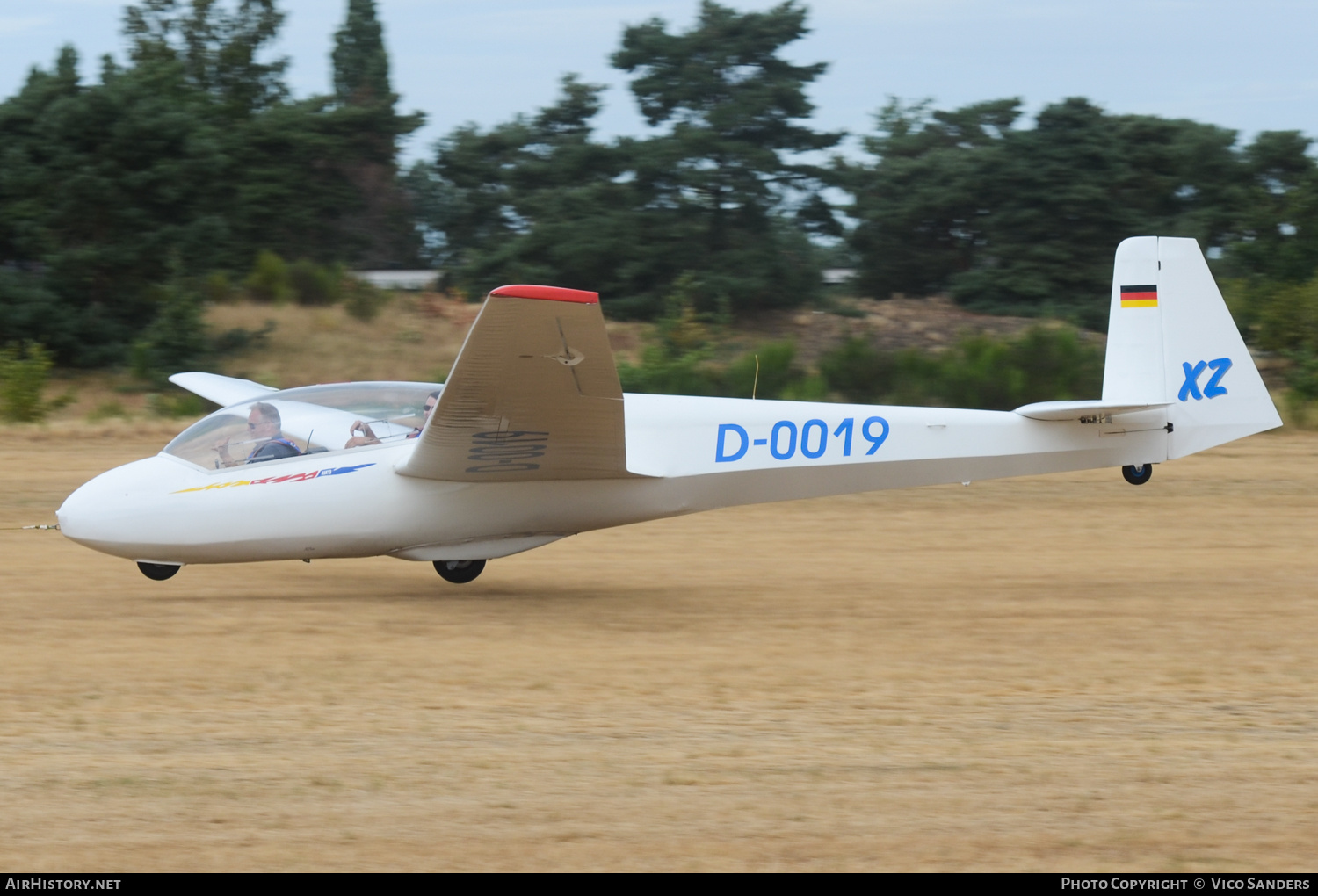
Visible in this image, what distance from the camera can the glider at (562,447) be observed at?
8320mm

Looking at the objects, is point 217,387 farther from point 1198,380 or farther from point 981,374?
point 981,374

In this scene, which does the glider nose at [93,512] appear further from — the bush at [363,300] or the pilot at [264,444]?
the bush at [363,300]

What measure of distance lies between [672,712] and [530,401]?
2.53 metres

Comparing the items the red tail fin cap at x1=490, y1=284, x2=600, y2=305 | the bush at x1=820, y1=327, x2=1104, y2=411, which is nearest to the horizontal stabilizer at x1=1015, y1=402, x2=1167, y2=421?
the red tail fin cap at x1=490, y1=284, x2=600, y2=305

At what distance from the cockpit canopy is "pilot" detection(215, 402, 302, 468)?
14 mm

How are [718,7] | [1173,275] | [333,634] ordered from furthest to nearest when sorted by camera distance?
1. [718,7]
2. [1173,275]
3. [333,634]

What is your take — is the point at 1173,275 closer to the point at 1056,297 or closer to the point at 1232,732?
the point at 1232,732

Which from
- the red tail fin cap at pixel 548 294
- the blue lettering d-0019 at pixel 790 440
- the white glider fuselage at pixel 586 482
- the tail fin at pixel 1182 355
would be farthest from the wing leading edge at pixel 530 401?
the tail fin at pixel 1182 355

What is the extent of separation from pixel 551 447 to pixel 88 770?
3.93 metres

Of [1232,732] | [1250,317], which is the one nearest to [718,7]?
[1250,317]

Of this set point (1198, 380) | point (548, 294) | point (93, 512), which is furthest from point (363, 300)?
point (548, 294)

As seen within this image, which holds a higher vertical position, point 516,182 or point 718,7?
point 718,7

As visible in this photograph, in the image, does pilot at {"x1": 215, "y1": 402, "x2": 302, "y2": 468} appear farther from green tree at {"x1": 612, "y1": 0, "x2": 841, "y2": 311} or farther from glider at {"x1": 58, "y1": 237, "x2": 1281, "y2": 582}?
green tree at {"x1": 612, "y1": 0, "x2": 841, "y2": 311}

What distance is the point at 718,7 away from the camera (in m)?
37.7
